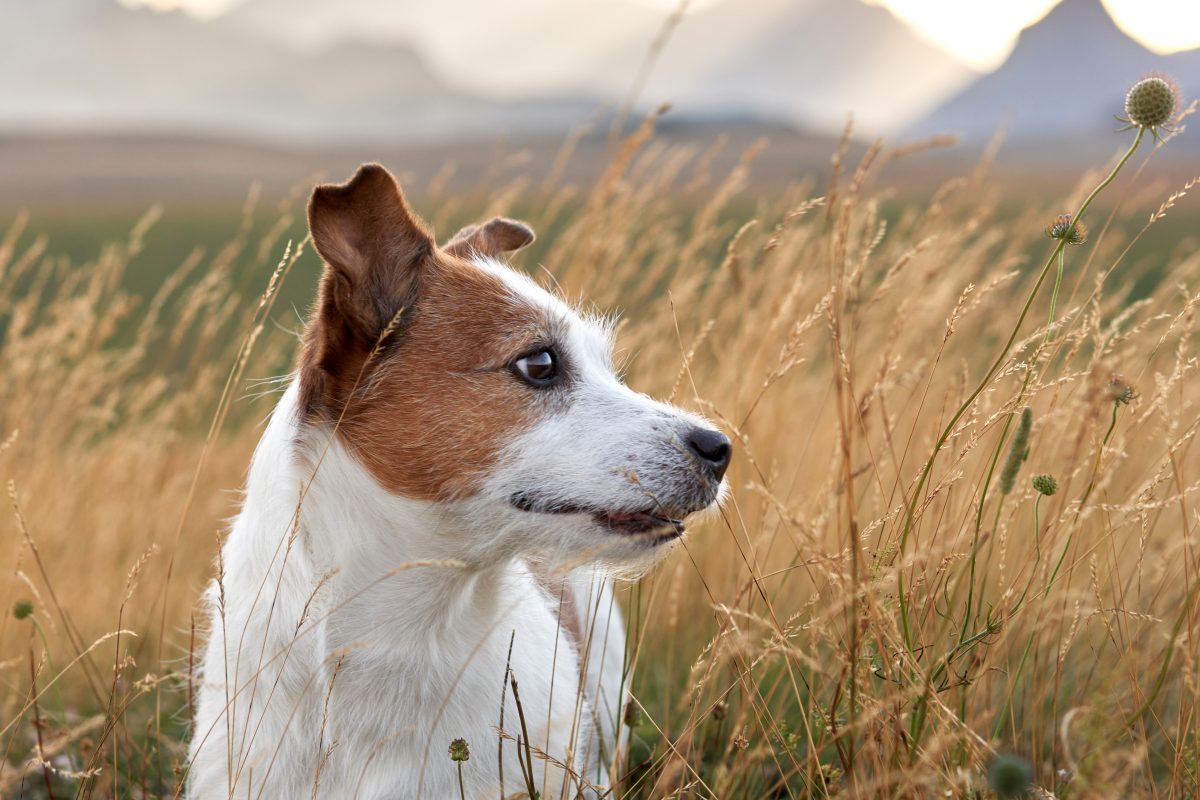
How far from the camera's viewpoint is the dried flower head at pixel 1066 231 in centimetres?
191

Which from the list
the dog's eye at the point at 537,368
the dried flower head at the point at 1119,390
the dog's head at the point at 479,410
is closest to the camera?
the dried flower head at the point at 1119,390

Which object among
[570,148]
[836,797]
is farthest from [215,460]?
[836,797]

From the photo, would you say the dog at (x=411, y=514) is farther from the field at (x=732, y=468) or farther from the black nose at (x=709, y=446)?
the field at (x=732, y=468)

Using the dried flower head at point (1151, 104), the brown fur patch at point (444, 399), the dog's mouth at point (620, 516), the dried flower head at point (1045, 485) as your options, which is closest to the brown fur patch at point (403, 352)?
the brown fur patch at point (444, 399)

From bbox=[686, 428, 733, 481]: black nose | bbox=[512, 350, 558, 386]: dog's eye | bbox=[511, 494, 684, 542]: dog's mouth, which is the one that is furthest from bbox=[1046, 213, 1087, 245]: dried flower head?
bbox=[512, 350, 558, 386]: dog's eye

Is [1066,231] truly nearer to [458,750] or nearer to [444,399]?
[444,399]

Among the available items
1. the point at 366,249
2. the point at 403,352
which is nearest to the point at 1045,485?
the point at 403,352

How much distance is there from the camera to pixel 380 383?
2.39m

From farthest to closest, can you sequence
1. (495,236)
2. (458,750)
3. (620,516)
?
1. (495,236)
2. (620,516)
3. (458,750)

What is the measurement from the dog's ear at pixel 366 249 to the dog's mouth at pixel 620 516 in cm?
56

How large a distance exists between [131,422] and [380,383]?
326 centimetres

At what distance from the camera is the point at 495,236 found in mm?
3186

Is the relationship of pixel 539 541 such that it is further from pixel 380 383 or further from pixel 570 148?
pixel 570 148

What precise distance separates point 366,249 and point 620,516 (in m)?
0.86
